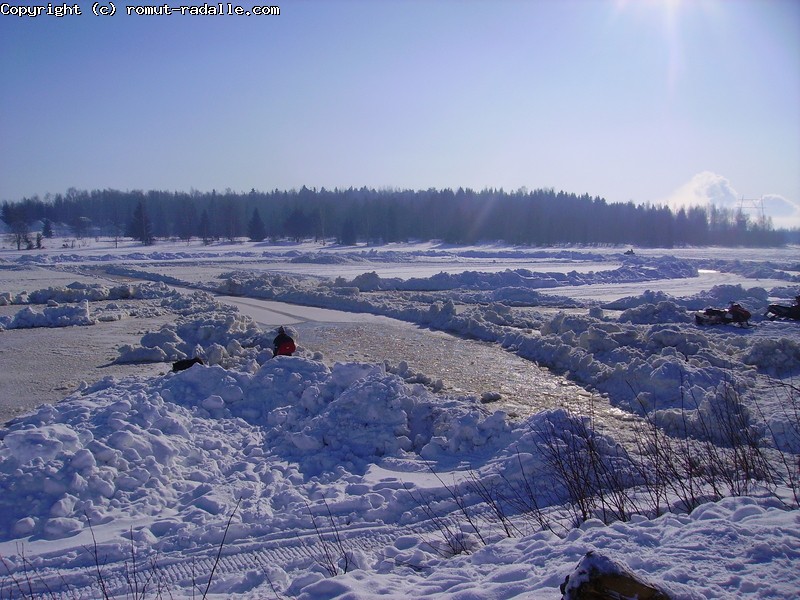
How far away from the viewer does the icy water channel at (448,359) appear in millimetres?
9289

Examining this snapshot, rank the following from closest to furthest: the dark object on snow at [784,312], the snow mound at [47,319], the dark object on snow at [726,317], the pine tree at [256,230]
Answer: the dark object on snow at [726,317], the dark object on snow at [784,312], the snow mound at [47,319], the pine tree at [256,230]

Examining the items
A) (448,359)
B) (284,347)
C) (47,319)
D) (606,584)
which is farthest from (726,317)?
(47,319)

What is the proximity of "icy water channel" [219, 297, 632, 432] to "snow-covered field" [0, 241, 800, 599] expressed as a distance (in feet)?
0.27

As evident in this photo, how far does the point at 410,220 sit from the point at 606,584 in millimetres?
84855

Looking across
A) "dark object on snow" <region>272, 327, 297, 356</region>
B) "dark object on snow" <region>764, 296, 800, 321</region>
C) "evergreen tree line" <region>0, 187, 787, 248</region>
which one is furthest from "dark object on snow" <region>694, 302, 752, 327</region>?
"evergreen tree line" <region>0, 187, 787, 248</region>

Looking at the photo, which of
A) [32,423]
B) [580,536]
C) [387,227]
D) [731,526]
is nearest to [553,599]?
[580,536]

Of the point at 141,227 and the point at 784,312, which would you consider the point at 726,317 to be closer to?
the point at 784,312

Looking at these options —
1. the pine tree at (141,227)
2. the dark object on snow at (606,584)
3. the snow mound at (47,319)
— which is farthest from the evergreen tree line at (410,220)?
the dark object on snow at (606,584)

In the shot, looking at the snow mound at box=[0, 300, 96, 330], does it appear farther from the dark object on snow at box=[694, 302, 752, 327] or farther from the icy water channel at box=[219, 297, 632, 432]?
the dark object on snow at box=[694, 302, 752, 327]

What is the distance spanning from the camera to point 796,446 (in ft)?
22.5

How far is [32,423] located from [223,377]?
2.57 meters

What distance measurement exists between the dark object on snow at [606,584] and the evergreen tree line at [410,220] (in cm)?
7118

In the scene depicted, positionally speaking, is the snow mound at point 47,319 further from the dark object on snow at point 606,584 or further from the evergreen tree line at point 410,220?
the evergreen tree line at point 410,220

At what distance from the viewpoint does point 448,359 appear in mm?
12516
